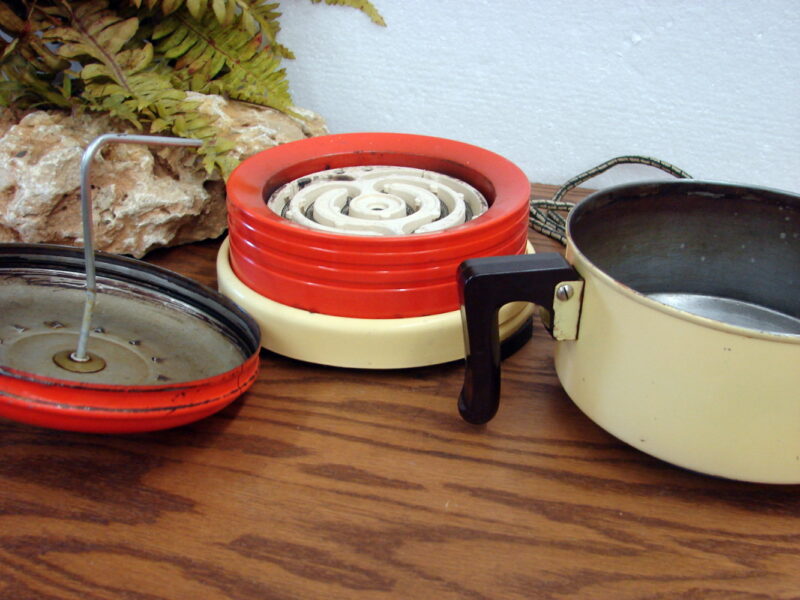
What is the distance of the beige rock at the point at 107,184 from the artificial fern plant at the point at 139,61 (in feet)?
0.09

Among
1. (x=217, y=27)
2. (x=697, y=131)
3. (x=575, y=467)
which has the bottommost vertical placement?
(x=575, y=467)

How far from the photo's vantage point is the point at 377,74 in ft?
3.37

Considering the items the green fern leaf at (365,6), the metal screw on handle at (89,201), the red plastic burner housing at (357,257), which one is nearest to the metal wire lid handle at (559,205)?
the red plastic burner housing at (357,257)

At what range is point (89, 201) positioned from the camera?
0.55 m

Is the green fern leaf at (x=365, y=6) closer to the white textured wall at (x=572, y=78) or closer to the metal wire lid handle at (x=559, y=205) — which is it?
the white textured wall at (x=572, y=78)

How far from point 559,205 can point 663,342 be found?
0.49m

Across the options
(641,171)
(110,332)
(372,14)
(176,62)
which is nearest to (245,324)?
(110,332)

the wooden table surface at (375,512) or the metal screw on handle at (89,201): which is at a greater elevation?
the metal screw on handle at (89,201)

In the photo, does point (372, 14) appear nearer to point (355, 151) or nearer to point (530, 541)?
point (355, 151)

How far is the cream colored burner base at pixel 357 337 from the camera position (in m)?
0.61

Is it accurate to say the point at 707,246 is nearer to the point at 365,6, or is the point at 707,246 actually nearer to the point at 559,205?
the point at 559,205

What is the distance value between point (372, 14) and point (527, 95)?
243mm

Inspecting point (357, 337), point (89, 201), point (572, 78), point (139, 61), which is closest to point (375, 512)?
point (357, 337)

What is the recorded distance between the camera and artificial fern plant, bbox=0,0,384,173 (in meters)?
0.76
